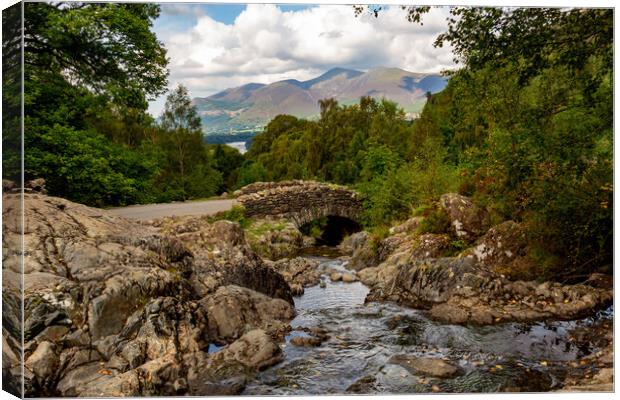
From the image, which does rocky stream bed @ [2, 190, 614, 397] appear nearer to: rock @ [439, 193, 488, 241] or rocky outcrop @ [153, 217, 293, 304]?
rocky outcrop @ [153, 217, 293, 304]

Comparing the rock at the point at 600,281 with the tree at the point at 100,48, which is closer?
the tree at the point at 100,48

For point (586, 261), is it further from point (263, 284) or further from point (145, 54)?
point (145, 54)

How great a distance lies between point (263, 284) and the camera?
8969 millimetres

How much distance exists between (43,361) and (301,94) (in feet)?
14.3

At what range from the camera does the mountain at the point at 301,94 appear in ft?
23.5

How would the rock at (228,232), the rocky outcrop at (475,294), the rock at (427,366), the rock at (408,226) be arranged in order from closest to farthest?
the rock at (427,366), the rocky outcrop at (475,294), the rock at (228,232), the rock at (408,226)

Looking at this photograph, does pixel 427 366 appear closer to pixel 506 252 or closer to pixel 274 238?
pixel 506 252

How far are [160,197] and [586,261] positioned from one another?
18.1 feet

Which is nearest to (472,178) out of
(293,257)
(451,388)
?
(451,388)

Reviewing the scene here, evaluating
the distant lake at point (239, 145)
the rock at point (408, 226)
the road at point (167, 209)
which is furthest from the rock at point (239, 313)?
the rock at point (408, 226)

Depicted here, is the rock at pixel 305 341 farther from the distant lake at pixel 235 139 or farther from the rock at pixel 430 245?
the rock at pixel 430 245

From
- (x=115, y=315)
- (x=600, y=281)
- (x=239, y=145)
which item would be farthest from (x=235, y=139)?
(x=600, y=281)

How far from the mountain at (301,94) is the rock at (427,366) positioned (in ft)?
10.8

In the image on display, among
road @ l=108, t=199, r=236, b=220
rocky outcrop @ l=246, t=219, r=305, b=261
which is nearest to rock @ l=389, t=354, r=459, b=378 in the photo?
road @ l=108, t=199, r=236, b=220
